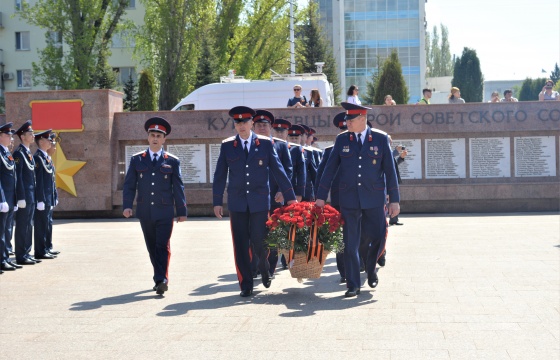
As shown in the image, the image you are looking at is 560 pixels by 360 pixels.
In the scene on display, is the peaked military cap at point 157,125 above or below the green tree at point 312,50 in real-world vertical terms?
below

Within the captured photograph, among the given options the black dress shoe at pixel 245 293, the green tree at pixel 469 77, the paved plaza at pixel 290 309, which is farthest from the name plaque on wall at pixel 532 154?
the green tree at pixel 469 77

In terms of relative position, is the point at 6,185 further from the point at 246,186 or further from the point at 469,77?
the point at 469,77

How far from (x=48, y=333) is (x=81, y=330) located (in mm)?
275

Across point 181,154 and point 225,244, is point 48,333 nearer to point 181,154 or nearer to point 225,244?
point 225,244

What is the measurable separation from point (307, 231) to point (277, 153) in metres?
1.28

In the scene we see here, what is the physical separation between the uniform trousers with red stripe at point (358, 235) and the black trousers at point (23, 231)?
5.38 m

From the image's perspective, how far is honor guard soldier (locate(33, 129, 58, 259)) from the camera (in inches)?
543

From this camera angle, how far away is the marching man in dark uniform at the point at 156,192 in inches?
407

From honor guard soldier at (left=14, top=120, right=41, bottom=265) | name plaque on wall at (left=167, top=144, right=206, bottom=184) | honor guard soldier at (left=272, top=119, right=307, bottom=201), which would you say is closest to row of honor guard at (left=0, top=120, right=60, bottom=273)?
honor guard soldier at (left=14, top=120, right=41, bottom=265)

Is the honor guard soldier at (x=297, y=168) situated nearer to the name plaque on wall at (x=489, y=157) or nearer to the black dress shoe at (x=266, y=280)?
the black dress shoe at (x=266, y=280)

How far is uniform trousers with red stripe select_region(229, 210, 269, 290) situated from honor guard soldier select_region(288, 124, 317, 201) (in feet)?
7.40

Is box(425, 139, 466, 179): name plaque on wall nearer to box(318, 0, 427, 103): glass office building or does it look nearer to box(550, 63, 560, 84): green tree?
box(318, 0, 427, 103): glass office building

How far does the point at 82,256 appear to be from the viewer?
13961 mm

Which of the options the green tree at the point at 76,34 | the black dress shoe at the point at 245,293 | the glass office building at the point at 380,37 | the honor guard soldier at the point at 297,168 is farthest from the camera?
the glass office building at the point at 380,37
